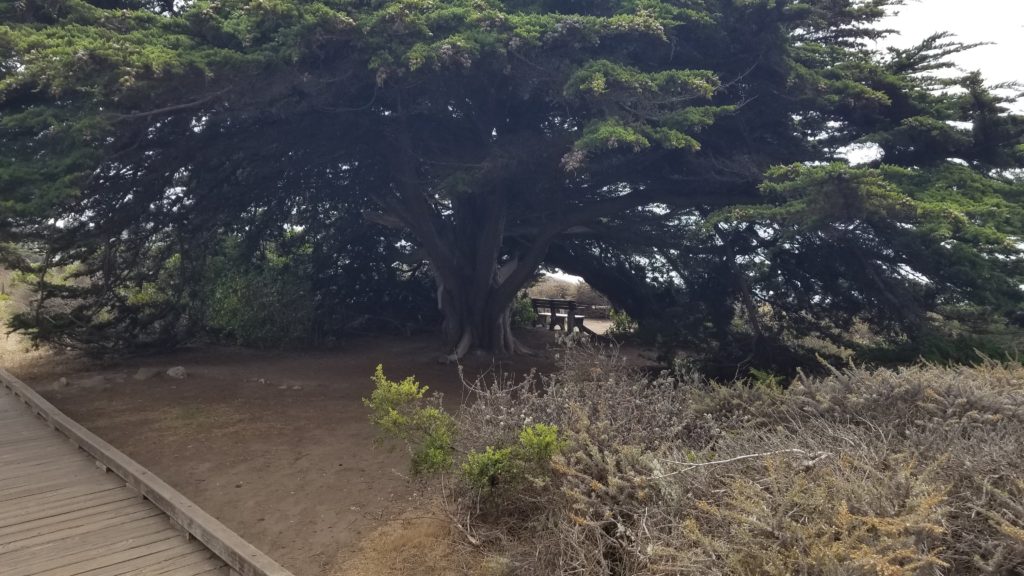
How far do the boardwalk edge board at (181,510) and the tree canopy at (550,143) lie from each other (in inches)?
105

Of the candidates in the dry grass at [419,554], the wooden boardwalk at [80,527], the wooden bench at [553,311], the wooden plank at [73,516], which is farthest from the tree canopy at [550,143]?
the wooden bench at [553,311]

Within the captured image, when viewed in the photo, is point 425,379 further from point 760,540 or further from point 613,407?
point 760,540

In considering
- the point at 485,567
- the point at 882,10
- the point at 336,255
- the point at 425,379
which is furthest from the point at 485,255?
the point at 485,567

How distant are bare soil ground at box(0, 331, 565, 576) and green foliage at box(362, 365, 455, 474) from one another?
294mm

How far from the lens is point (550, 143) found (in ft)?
33.6

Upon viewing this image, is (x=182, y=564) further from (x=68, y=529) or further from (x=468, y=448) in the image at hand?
(x=468, y=448)

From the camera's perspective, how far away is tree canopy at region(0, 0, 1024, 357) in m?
7.59

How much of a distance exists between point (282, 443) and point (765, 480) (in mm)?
5992

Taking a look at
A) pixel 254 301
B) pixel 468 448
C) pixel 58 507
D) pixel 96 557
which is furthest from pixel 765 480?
pixel 254 301

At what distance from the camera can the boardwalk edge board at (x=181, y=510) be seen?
14.0ft

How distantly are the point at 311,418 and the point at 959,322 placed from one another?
896cm

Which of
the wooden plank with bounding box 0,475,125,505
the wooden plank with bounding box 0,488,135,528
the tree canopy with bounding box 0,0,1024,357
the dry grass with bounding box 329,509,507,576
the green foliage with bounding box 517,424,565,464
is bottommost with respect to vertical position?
the wooden plank with bounding box 0,475,125,505

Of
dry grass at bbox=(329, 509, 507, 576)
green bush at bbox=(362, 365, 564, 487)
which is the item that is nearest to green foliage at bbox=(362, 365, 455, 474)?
green bush at bbox=(362, 365, 564, 487)

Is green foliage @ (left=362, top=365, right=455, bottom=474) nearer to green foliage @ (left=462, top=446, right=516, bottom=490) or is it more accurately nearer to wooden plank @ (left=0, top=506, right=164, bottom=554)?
green foliage @ (left=462, top=446, right=516, bottom=490)
